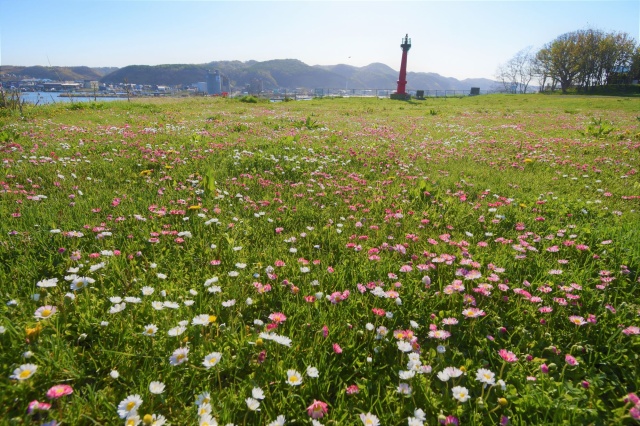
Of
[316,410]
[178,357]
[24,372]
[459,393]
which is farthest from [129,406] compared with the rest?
[459,393]

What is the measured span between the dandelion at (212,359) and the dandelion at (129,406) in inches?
13.6

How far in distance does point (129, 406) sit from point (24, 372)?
0.57 metres

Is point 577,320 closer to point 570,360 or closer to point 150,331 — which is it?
point 570,360

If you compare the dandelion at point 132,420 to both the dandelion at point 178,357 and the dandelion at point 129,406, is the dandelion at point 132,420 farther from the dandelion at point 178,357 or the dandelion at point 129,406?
the dandelion at point 178,357

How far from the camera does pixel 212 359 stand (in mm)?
1912

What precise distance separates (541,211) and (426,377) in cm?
356

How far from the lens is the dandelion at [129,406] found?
158cm

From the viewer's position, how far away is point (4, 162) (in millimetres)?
5477

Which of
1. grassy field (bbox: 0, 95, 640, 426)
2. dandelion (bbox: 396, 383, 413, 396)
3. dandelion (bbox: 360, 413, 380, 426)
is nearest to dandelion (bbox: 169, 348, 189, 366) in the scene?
grassy field (bbox: 0, 95, 640, 426)

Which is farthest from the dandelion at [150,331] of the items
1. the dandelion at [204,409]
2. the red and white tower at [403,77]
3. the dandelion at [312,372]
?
the red and white tower at [403,77]

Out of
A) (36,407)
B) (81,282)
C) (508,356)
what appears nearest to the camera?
(36,407)

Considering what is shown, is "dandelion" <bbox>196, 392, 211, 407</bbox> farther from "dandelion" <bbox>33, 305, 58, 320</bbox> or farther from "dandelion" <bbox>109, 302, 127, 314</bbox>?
"dandelion" <bbox>33, 305, 58, 320</bbox>

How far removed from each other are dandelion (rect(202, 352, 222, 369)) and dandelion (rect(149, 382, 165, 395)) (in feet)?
0.76

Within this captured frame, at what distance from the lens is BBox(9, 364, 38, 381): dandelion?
65.9 inches
